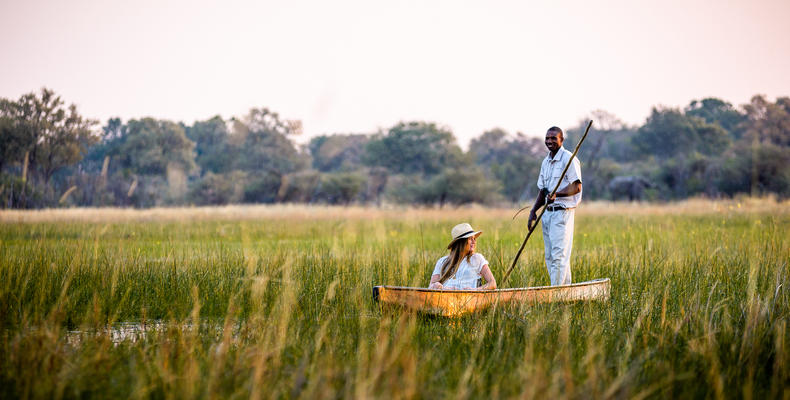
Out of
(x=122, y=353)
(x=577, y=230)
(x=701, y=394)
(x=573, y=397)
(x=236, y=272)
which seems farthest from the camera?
(x=577, y=230)

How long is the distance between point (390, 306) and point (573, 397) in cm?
268

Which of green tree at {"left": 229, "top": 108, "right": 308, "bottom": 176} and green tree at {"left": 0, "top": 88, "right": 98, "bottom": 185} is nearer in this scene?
green tree at {"left": 0, "top": 88, "right": 98, "bottom": 185}

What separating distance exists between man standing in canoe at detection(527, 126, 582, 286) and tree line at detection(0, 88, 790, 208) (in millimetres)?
28770

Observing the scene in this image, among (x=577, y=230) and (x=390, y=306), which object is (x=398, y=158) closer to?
(x=577, y=230)

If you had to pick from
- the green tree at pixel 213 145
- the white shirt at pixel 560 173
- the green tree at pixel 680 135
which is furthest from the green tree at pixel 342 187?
the white shirt at pixel 560 173

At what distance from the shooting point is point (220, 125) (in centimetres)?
6812

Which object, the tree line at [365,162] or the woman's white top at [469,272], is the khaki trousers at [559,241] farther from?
the tree line at [365,162]

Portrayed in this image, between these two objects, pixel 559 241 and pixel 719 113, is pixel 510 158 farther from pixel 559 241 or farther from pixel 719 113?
pixel 559 241

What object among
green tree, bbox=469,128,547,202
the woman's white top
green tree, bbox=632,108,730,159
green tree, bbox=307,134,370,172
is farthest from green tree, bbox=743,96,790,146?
the woman's white top

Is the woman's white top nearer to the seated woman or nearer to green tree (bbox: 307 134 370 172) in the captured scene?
the seated woman

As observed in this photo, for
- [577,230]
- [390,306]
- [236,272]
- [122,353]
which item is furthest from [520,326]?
[577,230]

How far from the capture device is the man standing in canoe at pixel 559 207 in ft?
24.5

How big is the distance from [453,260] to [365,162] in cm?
4980

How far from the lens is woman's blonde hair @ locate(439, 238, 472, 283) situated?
6.84 meters
